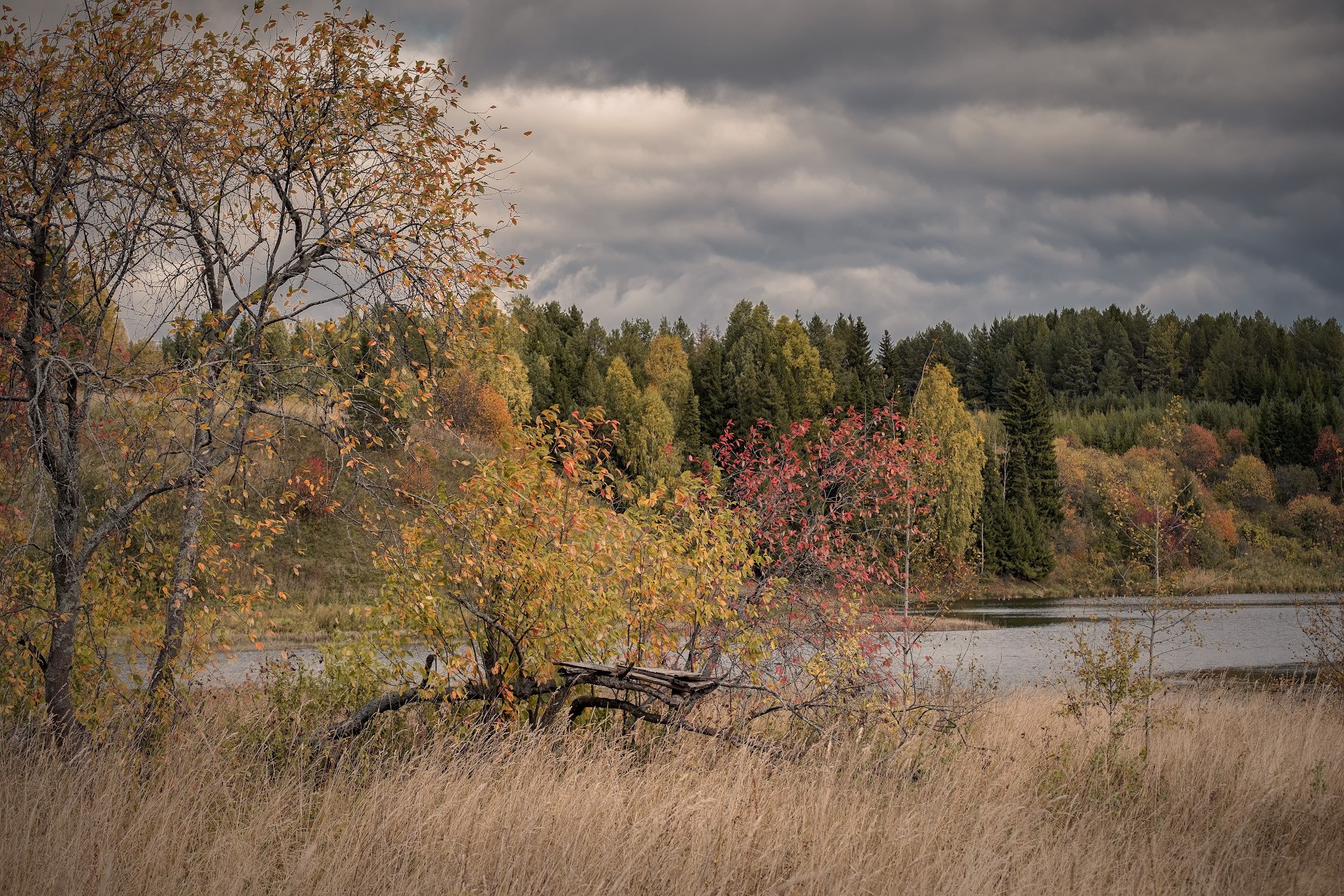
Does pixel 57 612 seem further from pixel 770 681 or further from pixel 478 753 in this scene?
pixel 770 681

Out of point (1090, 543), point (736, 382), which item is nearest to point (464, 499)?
point (736, 382)

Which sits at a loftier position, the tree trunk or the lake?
the tree trunk

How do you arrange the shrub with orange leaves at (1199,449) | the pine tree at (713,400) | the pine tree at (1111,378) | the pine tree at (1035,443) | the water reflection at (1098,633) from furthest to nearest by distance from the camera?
the pine tree at (1111,378)
the shrub with orange leaves at (1199,449)
the pine tree at (713,400)
the pine tree at (1035,443)
the water reflection at (1098,633)

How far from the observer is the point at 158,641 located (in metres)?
6.58

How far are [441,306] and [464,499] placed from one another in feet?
4.34

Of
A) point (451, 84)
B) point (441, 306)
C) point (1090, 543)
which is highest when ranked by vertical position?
point (451, 84)

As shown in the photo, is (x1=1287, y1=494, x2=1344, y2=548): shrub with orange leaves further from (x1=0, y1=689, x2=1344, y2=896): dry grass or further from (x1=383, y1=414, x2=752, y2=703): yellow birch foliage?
(x1=383, y1=414, x2=752, y2=703): yellow birch foliage

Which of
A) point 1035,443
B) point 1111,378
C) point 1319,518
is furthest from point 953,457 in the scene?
point 1111,378

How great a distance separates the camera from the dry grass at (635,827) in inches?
179

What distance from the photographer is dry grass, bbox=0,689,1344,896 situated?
4.55 metres

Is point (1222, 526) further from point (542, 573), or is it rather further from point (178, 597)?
point (178, 597)

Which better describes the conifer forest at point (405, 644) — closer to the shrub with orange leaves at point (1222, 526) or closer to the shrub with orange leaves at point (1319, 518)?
the shrub with orange leaves at point (1222, 526)

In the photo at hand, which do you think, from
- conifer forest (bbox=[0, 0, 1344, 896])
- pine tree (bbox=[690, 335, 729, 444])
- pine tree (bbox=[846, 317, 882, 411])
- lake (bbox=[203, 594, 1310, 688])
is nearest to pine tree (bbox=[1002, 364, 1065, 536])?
pine tree (bbox=[846, 317, 882, 411])

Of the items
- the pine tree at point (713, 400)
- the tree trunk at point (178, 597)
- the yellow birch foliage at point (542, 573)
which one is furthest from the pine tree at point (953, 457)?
the tree trunk at point (178, 597)
